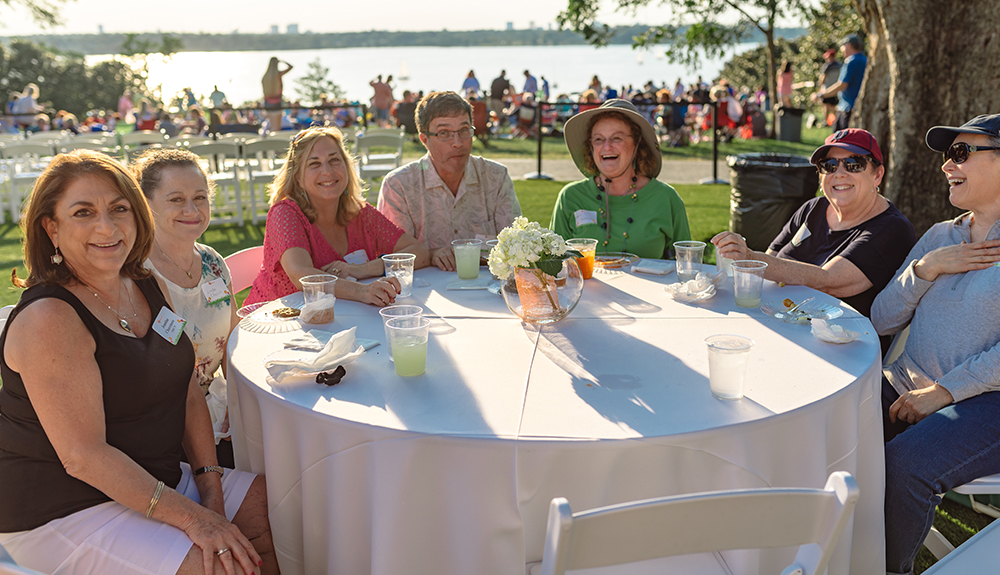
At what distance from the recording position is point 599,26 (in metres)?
15.8

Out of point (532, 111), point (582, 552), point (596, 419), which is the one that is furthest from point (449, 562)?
point (532, 111)

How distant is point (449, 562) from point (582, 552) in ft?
1.90

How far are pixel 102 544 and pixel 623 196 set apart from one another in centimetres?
269

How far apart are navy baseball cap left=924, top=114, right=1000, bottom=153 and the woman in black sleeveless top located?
2.51m

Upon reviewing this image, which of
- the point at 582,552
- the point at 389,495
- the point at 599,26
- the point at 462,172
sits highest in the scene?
the point at 599,26

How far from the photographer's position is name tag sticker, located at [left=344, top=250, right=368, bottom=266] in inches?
124

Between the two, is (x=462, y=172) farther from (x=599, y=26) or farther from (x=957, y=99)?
(x=599, y=26)

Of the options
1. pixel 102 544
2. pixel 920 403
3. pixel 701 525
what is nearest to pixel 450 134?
pixel 920 403

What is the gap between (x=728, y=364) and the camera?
1615mm

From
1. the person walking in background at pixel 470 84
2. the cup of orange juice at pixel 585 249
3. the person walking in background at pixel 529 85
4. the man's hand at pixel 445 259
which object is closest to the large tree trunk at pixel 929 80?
the cup of orange juice at pixel 585 249

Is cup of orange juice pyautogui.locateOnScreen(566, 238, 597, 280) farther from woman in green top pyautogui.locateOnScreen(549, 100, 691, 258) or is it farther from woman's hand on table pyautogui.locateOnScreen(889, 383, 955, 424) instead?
woman's hand on table pyautogui.locateOnScreen(889, 383, 955, 424)

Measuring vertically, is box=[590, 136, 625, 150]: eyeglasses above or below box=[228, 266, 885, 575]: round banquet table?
above

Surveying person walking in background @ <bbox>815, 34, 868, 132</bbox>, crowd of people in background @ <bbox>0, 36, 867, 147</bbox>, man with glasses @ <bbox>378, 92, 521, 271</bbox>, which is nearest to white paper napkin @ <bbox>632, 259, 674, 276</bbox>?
man with glasses @ <bbox>378, 92, 521, 271</bbox>

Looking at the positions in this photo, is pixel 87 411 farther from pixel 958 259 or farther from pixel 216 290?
pixel 958 259
